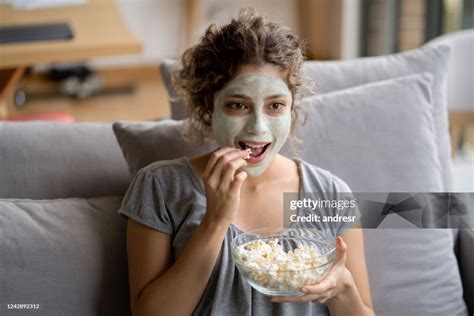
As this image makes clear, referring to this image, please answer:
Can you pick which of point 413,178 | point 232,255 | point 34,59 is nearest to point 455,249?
point 413,178

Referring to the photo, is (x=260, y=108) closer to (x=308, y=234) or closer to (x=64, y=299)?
(x=308, y=234)

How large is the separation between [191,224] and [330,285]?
250mm

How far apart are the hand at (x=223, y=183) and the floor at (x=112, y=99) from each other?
2736mm

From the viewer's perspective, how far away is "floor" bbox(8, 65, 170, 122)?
3.95m

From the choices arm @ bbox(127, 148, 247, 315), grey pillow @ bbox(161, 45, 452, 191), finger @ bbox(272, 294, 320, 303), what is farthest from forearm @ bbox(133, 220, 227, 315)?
grey pillow @ bbox(161, 45, 452, 191)

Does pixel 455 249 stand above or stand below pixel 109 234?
below

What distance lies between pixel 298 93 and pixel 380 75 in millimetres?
450

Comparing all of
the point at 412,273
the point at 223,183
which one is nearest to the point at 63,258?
the point at 223,183

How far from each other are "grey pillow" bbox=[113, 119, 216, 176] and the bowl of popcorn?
0.30 meters

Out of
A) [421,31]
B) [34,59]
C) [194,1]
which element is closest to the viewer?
[34,59]

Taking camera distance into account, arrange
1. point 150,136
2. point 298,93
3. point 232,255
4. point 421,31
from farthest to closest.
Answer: point 421,31
point 150,136
point 298,93
point 232,255

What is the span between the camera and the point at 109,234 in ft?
4.43

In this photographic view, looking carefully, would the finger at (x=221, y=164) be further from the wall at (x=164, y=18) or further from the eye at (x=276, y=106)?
the wall at (x=164, y=18)

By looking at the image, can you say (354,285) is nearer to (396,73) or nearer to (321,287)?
(321,287)
